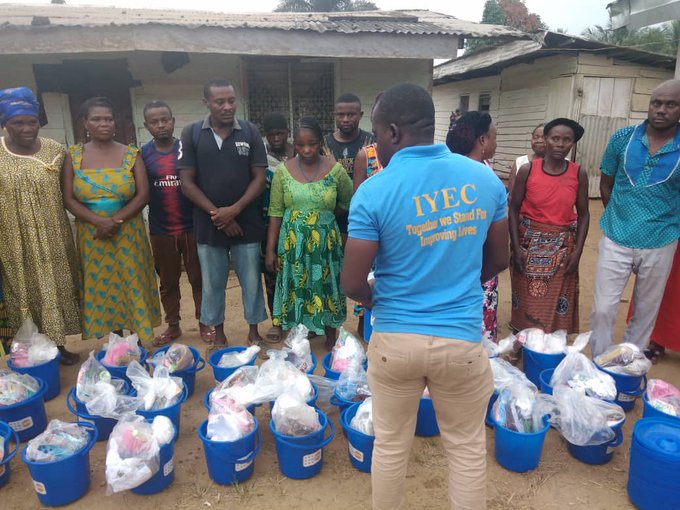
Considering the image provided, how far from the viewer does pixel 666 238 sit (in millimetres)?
3182

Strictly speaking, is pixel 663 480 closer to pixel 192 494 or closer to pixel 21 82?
pixel 192 494

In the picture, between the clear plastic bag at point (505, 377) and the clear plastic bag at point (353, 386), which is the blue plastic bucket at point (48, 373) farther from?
the clear plastic bag at point (505, 377)

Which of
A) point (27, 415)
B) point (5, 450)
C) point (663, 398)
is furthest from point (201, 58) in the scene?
point (663, 398)

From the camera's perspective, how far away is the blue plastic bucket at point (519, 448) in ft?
8.07

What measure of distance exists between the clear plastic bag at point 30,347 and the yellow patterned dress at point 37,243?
0.13m

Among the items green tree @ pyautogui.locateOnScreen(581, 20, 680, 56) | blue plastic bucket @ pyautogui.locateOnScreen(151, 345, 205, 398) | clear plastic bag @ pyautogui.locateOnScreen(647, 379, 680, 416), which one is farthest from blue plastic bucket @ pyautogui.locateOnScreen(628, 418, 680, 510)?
green tree @ pyautogui.locateOnScreen(581, 20, 680, 56)

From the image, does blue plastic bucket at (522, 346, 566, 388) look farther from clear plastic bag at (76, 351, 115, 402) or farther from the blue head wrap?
the blue head wrap

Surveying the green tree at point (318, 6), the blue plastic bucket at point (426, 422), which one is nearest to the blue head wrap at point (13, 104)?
the blue plastic bucket at point (426, 422)

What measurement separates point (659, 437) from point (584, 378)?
1.96ft

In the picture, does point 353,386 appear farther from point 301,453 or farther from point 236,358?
point 236,358

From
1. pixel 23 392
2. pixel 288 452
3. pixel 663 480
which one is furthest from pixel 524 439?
pixel 23 392

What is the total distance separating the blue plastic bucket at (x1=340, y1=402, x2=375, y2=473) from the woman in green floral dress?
44.6 inches

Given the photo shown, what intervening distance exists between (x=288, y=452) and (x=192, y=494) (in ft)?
1.70

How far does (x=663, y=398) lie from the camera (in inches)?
105
